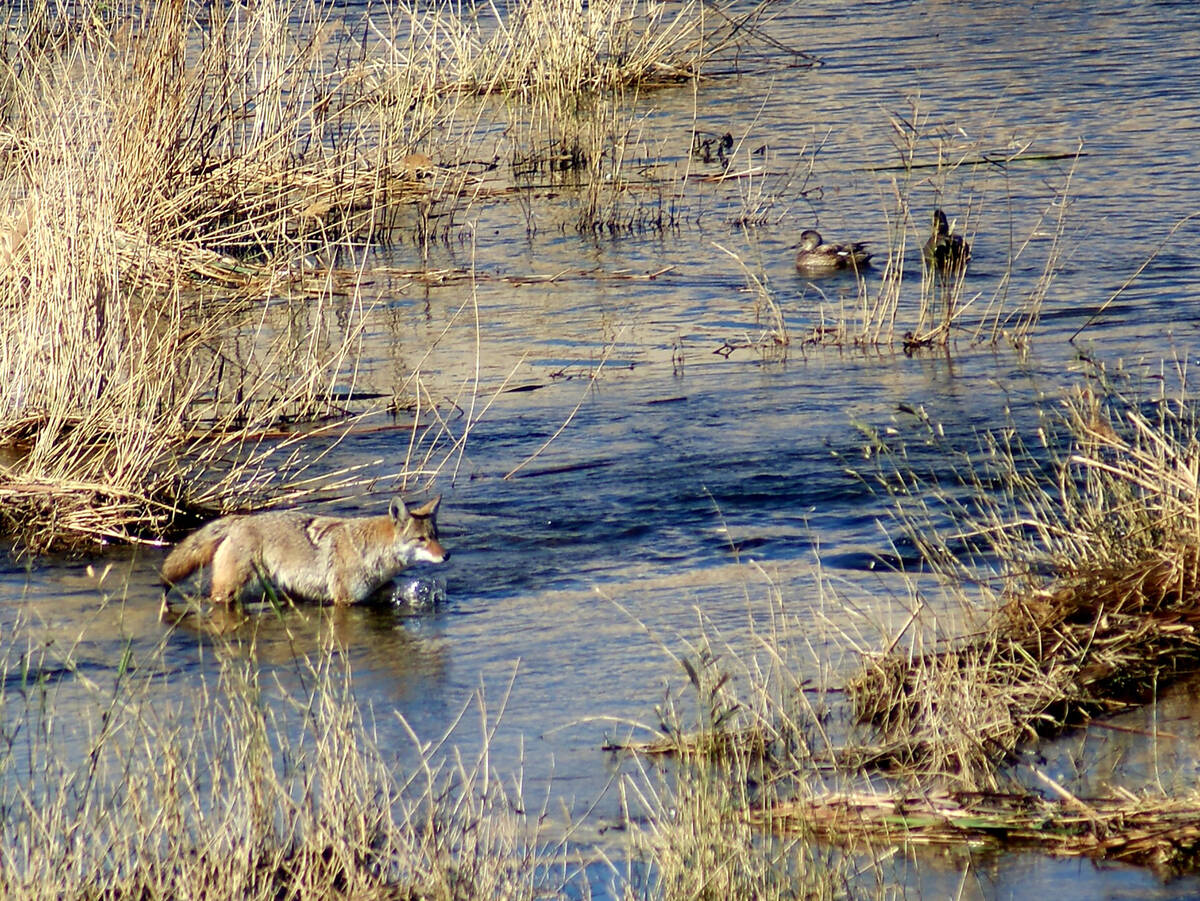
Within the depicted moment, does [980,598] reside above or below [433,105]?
below

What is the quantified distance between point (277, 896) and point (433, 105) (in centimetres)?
1205

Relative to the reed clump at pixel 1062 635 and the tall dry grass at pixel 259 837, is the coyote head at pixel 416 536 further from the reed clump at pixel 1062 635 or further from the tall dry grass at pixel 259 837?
the tall dry grass at pixel 259 837

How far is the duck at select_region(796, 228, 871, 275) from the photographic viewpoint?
12.3 m

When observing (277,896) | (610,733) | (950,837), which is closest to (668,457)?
(610,733)

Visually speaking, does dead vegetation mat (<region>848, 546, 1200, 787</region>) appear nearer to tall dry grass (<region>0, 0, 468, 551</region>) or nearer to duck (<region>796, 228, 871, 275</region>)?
tall dry grass (<region>0, 0, 468, 551</region>)

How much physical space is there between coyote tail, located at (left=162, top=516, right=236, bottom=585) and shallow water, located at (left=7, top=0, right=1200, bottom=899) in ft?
0.61

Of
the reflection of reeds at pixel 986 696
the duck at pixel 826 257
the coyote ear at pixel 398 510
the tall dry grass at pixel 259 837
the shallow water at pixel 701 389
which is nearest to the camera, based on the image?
the tall dry grass at pixel 259 837

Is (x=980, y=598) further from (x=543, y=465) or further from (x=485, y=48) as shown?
(x=485, y=48)

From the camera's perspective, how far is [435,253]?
1409 cm

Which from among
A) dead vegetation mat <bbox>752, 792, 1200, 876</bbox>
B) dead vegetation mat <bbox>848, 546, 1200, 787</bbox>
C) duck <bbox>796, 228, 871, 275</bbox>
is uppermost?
duck <bbox>796, 228, 871, 275</bbox>

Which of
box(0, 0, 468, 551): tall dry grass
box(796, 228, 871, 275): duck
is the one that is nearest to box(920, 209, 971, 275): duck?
box(796, 228, 871, 275): duck

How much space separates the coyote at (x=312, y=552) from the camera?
7.38 metres

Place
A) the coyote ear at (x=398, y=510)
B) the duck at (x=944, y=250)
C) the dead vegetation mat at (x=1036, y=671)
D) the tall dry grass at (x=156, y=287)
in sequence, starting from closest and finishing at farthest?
the dead vegetation mat at (x=1036, y=671), the coyote ear at (x=398, y=510), the tall dry grass at (x=156, y=287), the duck at (x=944, y=250)

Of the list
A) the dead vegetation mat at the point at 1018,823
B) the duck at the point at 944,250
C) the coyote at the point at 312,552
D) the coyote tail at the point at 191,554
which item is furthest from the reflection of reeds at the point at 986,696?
the duck at the point at 944,250
